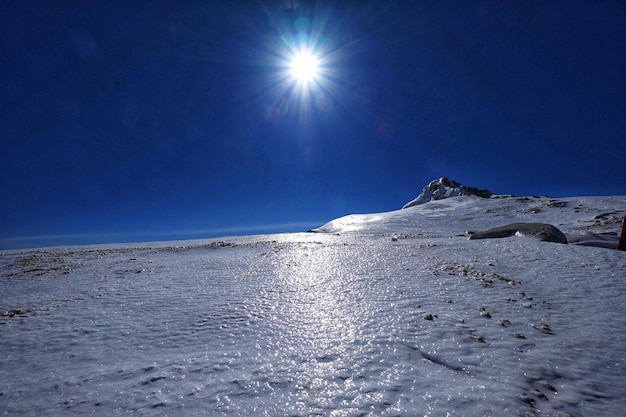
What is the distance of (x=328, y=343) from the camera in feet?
8.48

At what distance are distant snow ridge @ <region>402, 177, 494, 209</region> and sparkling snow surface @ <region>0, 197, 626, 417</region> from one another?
72850 mm

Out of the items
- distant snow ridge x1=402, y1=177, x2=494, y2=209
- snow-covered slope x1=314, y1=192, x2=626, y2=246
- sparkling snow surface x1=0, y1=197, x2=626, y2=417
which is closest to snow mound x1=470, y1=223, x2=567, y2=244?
sparkling snow surface x1=0, y1=197, x2=626, y2=417

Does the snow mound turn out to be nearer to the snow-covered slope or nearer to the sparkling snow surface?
the sparkling snow surface

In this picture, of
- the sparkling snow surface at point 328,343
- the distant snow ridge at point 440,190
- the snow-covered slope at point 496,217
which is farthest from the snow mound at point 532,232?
the distant snow ridge at point 440,190

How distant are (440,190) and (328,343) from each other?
276ft

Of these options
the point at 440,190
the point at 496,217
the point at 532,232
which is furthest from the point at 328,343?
the point at 440,190

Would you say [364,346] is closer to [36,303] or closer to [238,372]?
[238,372]

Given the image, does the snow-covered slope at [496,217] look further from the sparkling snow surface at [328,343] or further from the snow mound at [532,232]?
the sparkling snow surface at [328,343]

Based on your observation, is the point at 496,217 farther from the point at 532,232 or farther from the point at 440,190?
the point at 440,190

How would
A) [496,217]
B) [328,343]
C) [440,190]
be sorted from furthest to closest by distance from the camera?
1. [440,190]
2. [496,217]
3. [328,343]

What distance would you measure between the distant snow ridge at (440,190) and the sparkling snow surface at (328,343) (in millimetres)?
72850

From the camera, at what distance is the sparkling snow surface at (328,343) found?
187 centimetres

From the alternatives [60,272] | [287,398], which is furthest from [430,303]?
[60,272]

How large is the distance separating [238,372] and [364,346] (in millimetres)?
1067
